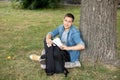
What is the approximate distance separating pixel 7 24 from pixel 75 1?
5878 mm

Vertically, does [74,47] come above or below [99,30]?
below

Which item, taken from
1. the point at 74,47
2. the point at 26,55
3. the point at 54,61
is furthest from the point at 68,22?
the point at 26,55

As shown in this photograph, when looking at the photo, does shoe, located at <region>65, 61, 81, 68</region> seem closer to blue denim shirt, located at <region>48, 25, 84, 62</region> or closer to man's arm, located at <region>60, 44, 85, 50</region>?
blue denim shirt, located at <region>48, 25, 84, 62</region>

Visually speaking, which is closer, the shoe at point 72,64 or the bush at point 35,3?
the shoe at point 72,64

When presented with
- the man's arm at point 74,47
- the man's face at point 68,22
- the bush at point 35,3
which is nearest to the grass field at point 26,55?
the man's arm at point 74,47

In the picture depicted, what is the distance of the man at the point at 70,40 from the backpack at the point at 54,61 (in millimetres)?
106

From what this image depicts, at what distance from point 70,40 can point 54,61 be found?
1.54 feet

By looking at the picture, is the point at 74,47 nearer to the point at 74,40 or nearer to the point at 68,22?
the point at 74,40

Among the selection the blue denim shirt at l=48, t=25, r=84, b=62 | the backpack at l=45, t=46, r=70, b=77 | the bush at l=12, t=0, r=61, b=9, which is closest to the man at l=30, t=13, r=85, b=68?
the blue denim shirt at l=48, t=25, r=84, b=62

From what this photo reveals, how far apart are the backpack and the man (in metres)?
0.11

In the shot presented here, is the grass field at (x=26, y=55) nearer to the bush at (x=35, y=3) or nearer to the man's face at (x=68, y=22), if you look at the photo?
the man's face at (x=68, y=22)

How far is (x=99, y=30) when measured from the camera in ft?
13.4

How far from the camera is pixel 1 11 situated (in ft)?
34.0

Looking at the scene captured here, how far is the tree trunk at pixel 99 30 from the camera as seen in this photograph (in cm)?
402
